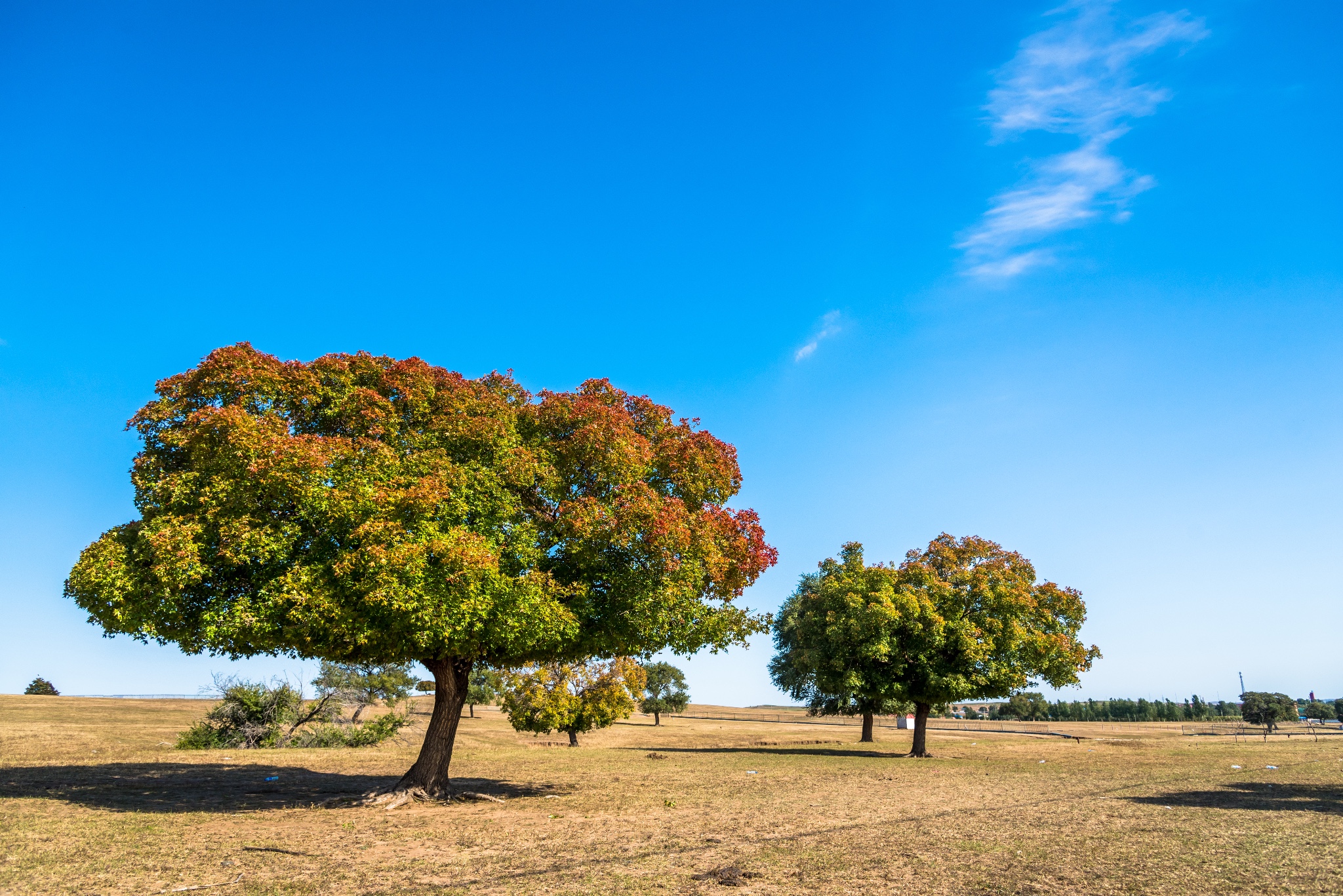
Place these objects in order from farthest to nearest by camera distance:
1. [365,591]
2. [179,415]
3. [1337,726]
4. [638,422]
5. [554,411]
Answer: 1. [1337,726]
2. [638,422]
3. [554,411]
4. [179,415]
5. [365,591]

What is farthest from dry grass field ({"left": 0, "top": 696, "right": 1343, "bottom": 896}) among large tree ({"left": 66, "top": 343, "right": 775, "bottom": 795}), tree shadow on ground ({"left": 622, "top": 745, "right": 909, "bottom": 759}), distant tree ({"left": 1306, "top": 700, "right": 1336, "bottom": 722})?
distant tree ({"left": 1306, "top": 700, "right": 1336, "bottom": 722})

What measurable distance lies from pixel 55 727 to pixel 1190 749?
66.7 metres

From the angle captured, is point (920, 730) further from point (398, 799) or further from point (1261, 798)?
point (398, 799)

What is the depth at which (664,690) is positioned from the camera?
3314 inches

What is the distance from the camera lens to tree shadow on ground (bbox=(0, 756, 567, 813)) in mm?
17266

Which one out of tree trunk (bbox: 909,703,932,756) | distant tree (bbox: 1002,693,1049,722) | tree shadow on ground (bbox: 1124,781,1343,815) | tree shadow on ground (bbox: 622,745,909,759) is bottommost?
distant tree (bbox: 1002,693,1049,722)

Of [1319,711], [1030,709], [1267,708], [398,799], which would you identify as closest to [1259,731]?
[1267,708]

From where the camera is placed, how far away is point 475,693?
7019 centimetres

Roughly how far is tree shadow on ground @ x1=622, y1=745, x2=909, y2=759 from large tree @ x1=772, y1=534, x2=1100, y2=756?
8.38ft

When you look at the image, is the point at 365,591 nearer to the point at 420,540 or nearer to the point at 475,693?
the point at 420,540

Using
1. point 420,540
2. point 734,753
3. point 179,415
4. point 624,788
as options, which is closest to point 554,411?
point 420,540

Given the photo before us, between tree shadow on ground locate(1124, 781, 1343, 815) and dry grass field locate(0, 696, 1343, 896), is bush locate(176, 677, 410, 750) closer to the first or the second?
dry grass field locate(0, 696, 1343, 896)

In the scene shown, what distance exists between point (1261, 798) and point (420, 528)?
20.8 metres

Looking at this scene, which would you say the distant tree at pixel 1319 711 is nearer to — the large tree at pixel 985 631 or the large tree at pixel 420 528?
the large tree at pixel 985 631
